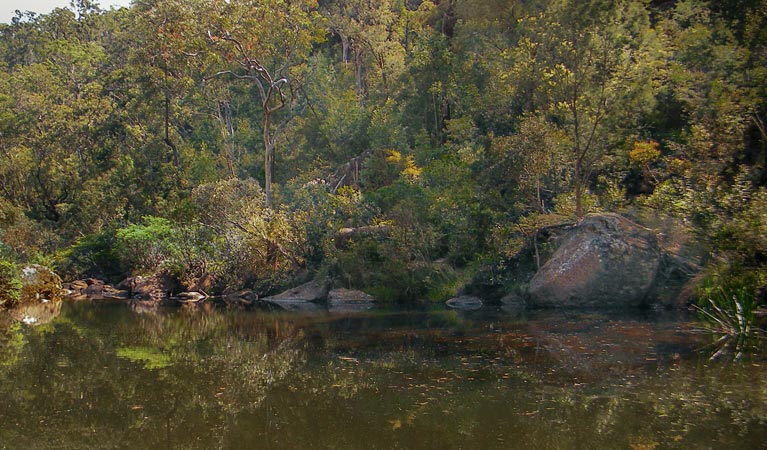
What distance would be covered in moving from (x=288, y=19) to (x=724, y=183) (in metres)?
23.1

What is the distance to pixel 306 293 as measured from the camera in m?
26.7

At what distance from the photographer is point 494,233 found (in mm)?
22734

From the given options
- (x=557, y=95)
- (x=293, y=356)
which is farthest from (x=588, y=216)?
(x=293, y=356)

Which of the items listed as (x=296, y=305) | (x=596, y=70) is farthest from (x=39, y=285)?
(x=596, y=70)

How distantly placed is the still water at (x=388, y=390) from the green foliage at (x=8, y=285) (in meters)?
8.02

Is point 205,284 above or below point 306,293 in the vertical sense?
above

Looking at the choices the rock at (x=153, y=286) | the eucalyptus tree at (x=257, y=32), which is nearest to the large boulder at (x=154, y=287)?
the rock at (x=153, y=286)

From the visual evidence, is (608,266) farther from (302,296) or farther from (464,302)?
(302,296)

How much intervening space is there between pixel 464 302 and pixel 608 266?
590cm

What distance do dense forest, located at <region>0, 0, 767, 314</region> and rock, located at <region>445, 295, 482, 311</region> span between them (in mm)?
763

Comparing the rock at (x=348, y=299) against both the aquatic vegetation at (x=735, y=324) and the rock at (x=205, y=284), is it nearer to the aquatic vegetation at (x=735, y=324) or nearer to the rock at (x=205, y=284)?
the rock at (x=205, y=284)

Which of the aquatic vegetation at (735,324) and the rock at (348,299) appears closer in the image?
the aquatic vegetation at (735,324)

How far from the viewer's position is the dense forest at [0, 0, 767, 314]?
17.5 m

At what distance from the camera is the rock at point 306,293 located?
26328mm
